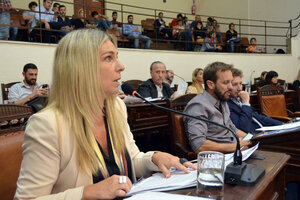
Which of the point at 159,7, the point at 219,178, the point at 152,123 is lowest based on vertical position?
the point at 152,123

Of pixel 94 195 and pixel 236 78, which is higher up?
pixel 236 78

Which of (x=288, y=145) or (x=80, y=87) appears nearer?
(x=80, y=87)

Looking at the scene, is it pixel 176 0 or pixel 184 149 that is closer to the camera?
pixel 184 149

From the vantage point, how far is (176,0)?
33.8 ft

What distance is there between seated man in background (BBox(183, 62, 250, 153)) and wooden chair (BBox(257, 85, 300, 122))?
1.21 meters

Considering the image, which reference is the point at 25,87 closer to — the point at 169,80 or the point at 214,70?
the point at 169,80

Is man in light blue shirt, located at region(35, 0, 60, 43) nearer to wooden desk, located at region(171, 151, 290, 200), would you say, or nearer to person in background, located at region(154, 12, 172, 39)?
person in background, located at region(154, 12, 172, 39)

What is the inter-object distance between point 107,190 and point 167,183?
0.20 m

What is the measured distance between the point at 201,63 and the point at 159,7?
3.77m

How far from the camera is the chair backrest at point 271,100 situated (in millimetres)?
3133

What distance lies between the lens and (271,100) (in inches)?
127

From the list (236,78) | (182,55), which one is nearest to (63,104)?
(236,78)

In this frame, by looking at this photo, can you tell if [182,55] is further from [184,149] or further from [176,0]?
[184,149]

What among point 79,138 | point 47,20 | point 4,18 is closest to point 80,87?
point 79,138
